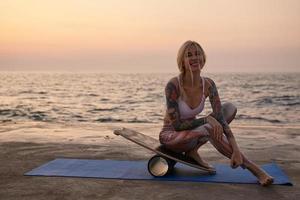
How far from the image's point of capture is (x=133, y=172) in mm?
5672

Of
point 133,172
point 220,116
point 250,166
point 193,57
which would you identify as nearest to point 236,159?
point 250,166

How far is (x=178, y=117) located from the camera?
522cm

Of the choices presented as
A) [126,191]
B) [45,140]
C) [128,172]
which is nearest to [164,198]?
[126,191]

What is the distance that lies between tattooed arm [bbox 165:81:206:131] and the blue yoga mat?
2.18ft

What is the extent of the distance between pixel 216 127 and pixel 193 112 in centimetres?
46

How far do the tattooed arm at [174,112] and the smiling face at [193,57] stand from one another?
1.02ft

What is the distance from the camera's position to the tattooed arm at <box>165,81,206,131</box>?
204 inches

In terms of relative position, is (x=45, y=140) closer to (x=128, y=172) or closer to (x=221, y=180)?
(x=128, y=172)

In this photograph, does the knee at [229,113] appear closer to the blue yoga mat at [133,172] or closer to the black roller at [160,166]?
the blue yoga mat at [133,172]

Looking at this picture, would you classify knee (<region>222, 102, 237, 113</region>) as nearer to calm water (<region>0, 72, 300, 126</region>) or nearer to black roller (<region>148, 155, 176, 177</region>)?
black roller (<region>148, 155, 176, 177</region>)

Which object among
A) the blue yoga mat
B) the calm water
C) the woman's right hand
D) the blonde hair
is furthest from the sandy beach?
the calm water

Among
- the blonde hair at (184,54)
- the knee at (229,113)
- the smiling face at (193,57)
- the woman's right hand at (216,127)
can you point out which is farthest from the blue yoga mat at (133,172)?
the smiling face at (193,57)

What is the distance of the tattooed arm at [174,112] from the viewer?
17.0 ft

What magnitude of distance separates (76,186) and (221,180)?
1.74 m
